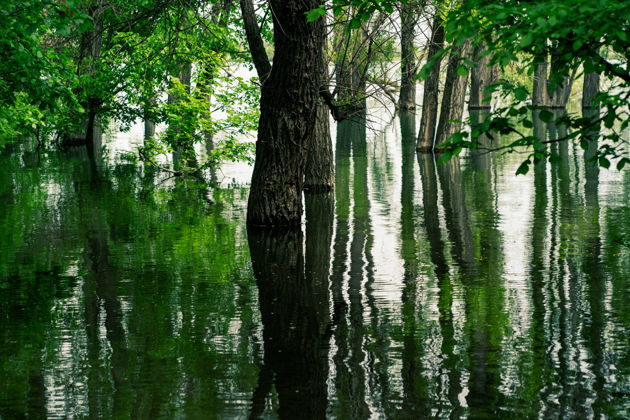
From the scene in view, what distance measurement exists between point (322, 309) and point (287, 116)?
183 inches

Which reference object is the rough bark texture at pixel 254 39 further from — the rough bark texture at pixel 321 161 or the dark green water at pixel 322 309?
the rough bark texture at pixel 321 161

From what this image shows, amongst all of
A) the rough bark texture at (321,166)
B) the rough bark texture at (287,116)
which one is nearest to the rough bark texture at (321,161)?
the rough bark texture at (321,166)

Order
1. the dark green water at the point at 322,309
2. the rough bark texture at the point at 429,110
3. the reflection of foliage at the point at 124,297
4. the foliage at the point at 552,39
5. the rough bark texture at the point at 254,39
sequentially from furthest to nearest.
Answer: the rough bark texture at the point at 429,110
the rough bark texture at the point at 254,39
the reflection of foliage at the point at 124,297
the dark green water at the point at 322,309
the foliage at the point at 552,39

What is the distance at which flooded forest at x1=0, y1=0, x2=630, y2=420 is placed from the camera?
5.28 metres

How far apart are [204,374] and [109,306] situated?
91.1 inches

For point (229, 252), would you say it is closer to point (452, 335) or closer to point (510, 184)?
point (452, 335)

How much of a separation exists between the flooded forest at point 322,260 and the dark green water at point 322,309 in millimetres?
29

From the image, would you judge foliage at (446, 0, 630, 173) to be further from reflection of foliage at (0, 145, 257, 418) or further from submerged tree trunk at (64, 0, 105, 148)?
submerged tree trunk at (64, 0, 105, 148)

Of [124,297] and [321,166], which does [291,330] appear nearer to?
[124,297]

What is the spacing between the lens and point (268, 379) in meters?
5.89

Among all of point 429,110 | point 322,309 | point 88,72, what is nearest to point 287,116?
point 322,309

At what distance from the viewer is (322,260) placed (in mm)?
10438

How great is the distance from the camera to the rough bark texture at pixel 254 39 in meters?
12.7

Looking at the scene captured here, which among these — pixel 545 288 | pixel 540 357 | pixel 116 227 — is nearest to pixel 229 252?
pixel 116 227
